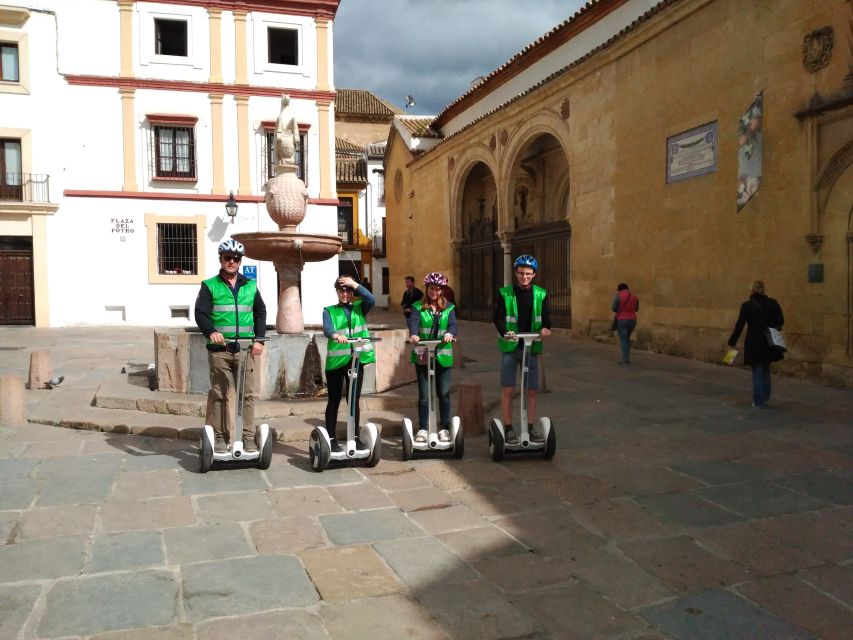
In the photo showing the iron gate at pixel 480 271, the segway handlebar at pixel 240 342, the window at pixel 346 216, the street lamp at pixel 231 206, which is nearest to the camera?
the segway handlebar at pixel 240 342

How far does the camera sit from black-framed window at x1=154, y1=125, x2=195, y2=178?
68.9 feet

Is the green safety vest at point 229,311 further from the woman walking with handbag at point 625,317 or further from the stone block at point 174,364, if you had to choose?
the woman walking with handbag at point 625,317

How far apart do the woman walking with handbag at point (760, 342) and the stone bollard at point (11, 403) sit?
786 cm

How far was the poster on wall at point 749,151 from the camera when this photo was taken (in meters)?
10.2

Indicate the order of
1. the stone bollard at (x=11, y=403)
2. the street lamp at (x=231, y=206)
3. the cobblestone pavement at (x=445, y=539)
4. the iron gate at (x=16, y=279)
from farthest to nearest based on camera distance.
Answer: the street lamp at (x=231, y=206)
the iron gate at (x=16, y=279)
the stone bollard at (x=11, y=403)
the cobblestone pavement at (x=445, y=539)

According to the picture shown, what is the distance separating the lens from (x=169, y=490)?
4.83m

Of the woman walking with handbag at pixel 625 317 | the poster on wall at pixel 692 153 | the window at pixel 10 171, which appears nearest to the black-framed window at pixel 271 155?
the window at pixel 10 171

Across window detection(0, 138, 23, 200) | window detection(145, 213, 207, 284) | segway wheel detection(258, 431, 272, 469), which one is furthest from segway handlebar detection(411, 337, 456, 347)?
window detection(0, 138, 23, 200)

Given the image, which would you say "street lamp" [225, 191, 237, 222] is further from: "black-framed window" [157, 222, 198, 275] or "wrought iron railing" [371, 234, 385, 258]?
"wrought iron railing" [371, 234, 385, 258]

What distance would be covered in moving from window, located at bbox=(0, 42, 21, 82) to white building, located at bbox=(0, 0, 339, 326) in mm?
41

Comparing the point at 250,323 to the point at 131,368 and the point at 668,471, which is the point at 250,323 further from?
the point at 131,368

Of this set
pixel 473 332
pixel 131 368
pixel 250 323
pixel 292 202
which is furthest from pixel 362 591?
pixel 473 332

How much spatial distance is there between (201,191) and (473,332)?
9820 mm

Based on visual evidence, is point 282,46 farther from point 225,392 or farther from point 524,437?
point 524,437
